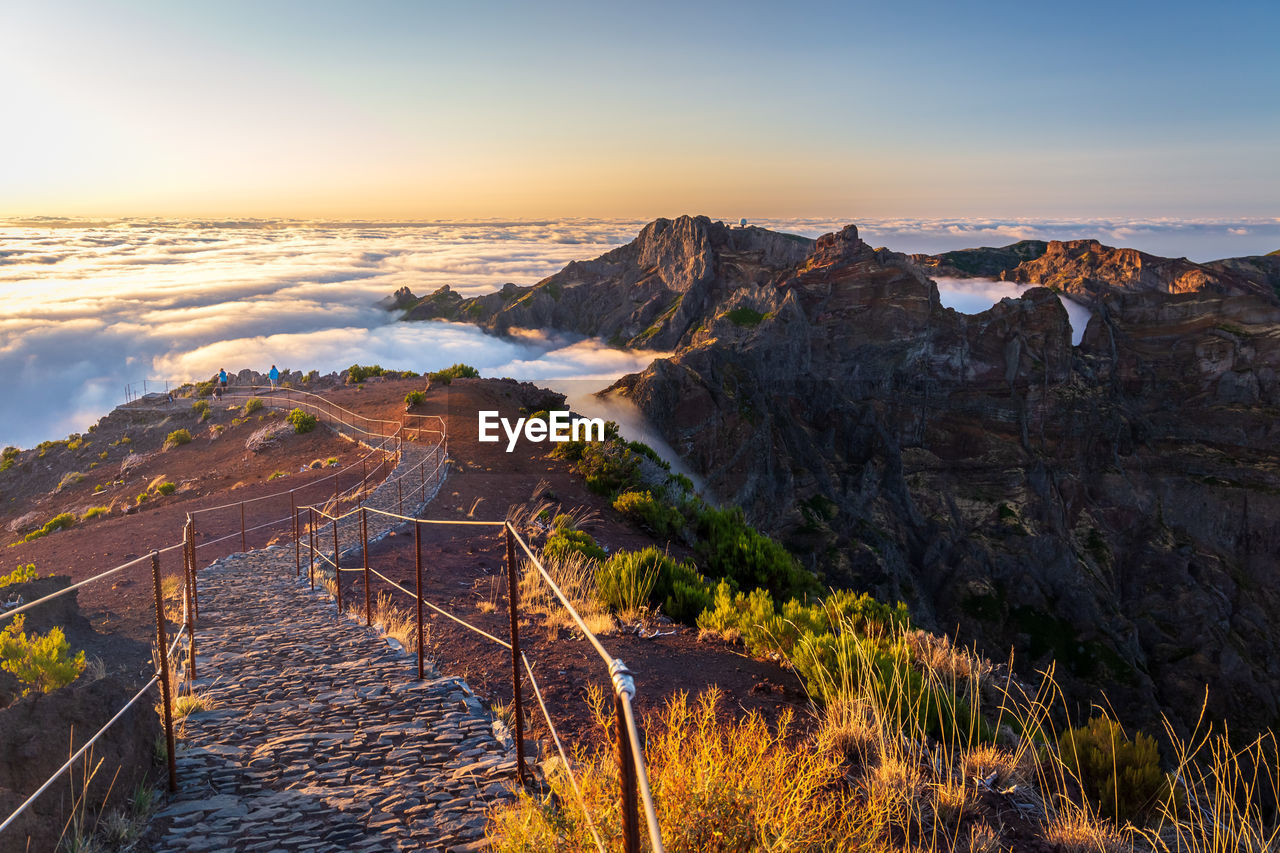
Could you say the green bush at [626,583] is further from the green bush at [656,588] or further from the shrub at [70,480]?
the shrub at [70,480]

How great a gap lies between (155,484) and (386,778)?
27.5 metres

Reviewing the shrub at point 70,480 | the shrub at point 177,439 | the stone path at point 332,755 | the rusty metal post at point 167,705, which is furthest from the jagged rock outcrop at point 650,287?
the rusty metal post at point 167,705

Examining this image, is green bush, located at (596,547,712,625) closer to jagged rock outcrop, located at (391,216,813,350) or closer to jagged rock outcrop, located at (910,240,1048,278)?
jagged rock outcrop, located at (391,216,813,350)

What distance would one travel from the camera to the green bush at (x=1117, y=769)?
450 cm

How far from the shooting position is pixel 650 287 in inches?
5389

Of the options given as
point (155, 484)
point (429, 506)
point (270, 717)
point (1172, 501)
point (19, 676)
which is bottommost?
point (1172, 501)

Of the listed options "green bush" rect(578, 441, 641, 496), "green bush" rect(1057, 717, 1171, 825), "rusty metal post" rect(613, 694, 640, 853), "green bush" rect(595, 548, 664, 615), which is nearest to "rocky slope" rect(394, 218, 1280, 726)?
"green bush" rect(578, 441, 641, 496)

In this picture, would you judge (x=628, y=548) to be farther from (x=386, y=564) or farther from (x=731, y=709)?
(x=731, y=709)

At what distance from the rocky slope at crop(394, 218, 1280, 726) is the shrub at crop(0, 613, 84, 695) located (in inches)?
2141

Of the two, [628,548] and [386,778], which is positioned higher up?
[386,778]

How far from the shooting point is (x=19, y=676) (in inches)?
198

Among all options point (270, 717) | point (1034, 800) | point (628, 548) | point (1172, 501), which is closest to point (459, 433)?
point (628, 548)

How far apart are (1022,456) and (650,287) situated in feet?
238

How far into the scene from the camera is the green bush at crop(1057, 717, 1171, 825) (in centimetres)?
450
